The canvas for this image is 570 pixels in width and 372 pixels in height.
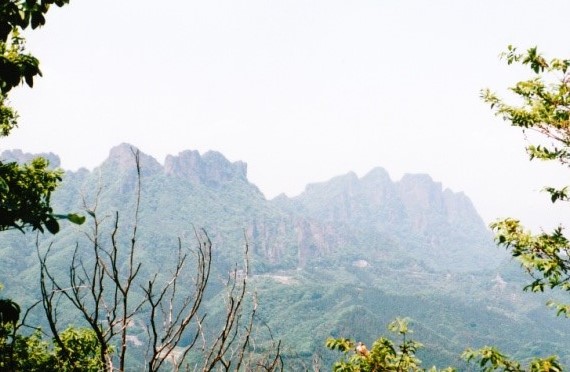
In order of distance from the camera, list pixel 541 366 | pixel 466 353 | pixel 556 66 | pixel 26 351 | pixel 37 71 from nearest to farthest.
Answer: pixel 37 71 < pixel 541 366 < pixel 466 353 < pixel 556 66 < pixel 26 351

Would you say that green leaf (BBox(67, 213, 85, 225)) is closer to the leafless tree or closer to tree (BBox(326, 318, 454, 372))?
the leafless tree

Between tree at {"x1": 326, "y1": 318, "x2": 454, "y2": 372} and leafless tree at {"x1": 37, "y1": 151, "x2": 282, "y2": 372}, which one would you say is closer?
leafless tree at {"x1": 37, "y1": 151, "x2": 282, "y2": 372}

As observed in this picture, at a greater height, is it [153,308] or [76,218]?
[76,218]

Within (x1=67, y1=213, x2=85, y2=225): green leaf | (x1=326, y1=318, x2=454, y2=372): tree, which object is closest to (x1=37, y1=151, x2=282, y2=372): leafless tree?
(x1=67, y1=213, x2=85, y2=225): green leaf

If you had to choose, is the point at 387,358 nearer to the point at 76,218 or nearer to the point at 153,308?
the point at 153,308

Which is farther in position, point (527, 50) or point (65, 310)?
point (65, 310)

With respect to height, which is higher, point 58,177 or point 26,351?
point 58,177

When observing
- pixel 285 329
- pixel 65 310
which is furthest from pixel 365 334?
pixel 65 310

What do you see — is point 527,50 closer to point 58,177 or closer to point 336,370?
point 336,370

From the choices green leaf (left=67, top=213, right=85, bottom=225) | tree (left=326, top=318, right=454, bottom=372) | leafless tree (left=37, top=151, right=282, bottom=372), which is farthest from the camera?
tree (left=326, top=318, right=454, bottom=372)

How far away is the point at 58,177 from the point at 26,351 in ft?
14.8

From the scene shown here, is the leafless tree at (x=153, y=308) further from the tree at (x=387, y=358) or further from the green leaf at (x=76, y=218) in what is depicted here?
the tree at (x=387, y=358)

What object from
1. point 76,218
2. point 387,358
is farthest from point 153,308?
point 387,358

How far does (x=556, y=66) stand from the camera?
7750mm
